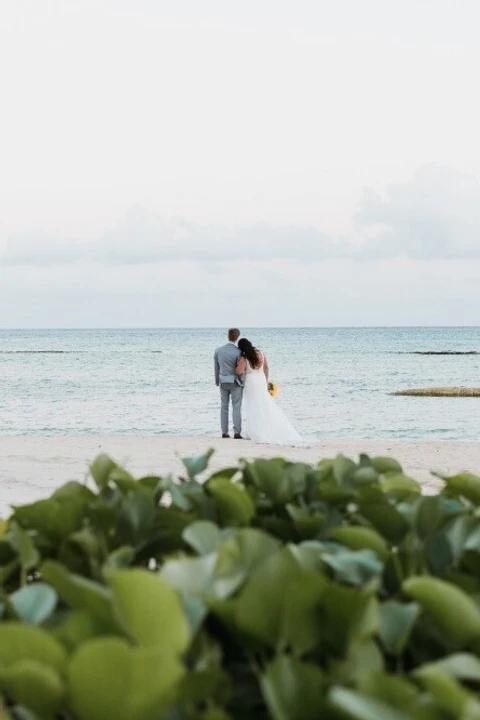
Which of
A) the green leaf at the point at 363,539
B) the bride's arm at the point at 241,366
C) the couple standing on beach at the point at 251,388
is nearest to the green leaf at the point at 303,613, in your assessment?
the green leaf at the point at 363,539

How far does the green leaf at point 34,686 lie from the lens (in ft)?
3.14

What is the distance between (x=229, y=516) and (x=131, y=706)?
953 mm

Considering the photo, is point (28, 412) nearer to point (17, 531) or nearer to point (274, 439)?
point (274, 439)

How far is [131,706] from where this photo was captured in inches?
36.5

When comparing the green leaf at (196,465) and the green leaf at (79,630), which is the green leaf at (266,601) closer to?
the green leaf at (79,630)

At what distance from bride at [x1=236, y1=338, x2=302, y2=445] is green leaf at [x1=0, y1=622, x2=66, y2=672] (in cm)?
1508

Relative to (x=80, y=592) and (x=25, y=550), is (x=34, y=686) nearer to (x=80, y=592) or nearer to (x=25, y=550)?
(x=80, y=592)

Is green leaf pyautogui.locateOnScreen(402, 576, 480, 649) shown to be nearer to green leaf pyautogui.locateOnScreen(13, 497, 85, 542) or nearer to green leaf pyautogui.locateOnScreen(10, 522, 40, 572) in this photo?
green leaf pyautogui.locateOnScreen(10, 522, 40, 572)

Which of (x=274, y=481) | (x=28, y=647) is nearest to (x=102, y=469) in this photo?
(x=274, y=481)

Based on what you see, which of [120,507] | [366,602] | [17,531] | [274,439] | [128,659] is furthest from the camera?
[274,439]

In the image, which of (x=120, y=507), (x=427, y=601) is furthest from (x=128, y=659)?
(x=120, y=507)

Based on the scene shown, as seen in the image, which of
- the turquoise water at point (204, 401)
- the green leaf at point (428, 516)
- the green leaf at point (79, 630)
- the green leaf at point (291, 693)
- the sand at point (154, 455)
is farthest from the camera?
the turquoise water at point (204, 401)

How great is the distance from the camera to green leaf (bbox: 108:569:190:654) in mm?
1051

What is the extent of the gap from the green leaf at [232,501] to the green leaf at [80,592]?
23.8 inches
